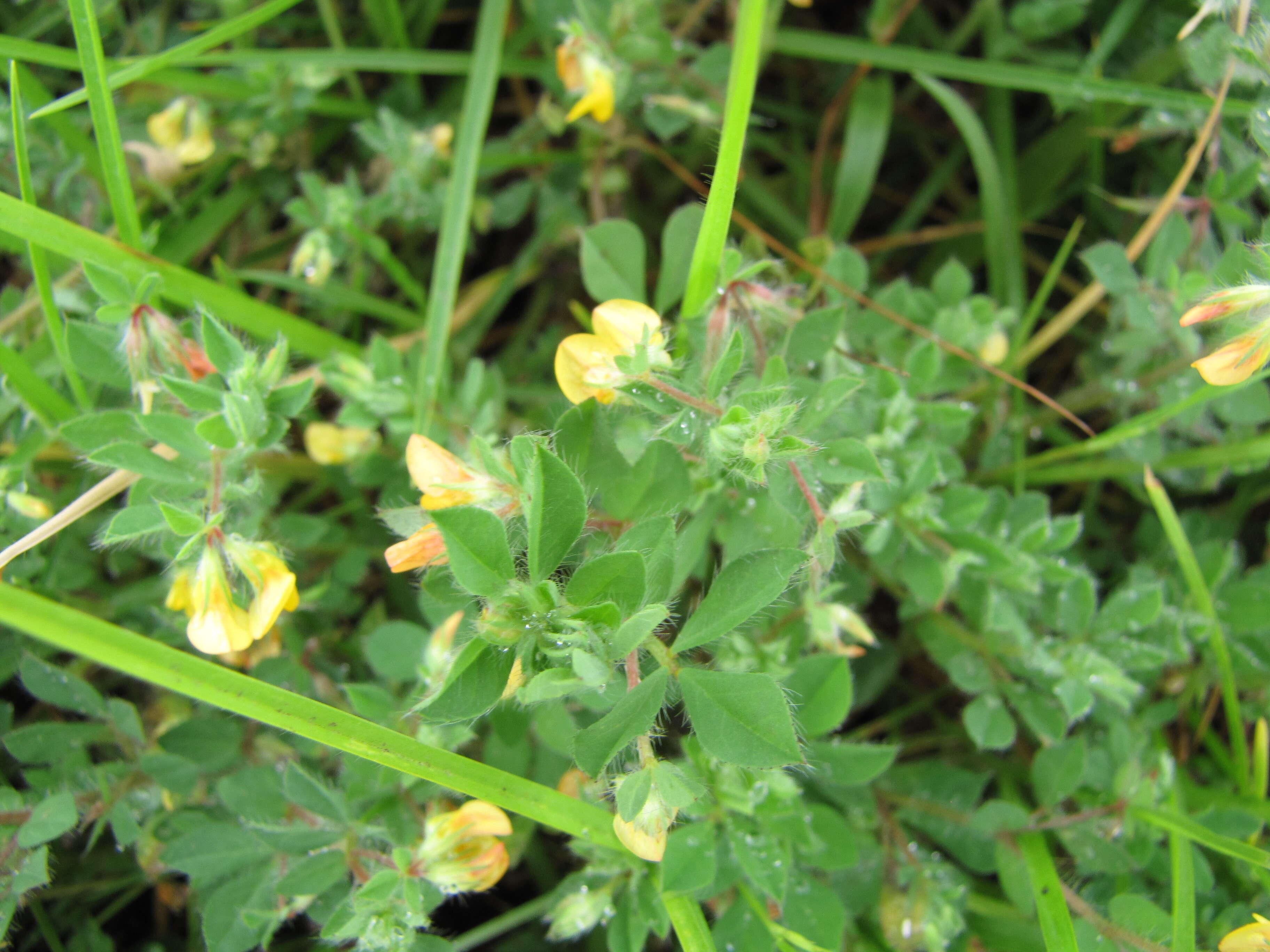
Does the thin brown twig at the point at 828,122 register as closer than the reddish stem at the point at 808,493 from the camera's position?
No

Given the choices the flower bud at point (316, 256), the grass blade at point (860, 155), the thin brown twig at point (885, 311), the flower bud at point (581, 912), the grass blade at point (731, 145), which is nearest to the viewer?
the grass blade at point (731, 145)

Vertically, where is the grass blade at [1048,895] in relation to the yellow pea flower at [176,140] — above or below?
below

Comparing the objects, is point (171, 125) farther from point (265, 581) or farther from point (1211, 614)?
point (1211, 614)

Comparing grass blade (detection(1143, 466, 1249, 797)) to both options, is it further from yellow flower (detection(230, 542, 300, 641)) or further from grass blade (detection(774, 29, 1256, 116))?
yellow flower (detection(230, 542, 300, 641))

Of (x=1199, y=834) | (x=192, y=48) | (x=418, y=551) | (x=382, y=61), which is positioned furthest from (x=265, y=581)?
(x=1199, y=834)

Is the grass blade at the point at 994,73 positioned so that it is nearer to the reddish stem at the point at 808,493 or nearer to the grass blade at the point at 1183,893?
the reddish stem at the point at 808,493

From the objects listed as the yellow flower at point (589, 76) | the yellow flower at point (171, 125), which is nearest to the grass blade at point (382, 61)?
the yellow flower at point (171, 125)
